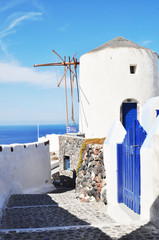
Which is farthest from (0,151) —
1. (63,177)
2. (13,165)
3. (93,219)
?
(63,177)

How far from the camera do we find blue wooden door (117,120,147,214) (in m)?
5.85

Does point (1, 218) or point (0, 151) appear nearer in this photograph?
point (1, 218)

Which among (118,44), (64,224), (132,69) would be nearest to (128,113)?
(132,69)

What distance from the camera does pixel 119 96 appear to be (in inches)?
614

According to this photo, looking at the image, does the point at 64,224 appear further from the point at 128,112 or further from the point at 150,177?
the point at 128,112

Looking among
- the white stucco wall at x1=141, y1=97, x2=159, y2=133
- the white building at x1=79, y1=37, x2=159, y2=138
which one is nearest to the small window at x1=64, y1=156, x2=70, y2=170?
the white building at x1=79, y1=37, x2=159, y2=138

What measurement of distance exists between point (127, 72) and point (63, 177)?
778 cm

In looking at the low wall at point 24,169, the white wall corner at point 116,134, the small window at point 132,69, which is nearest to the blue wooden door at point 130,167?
the white wall corner at point 116,134

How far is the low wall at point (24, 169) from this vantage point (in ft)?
34.6

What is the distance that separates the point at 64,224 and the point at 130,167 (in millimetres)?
1929

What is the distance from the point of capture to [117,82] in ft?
51.0

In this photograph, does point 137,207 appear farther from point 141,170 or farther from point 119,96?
point 119,96

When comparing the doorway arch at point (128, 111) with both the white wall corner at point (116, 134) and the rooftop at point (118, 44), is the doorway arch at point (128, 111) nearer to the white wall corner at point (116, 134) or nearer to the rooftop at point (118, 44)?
the rooftop at point (118, 44)

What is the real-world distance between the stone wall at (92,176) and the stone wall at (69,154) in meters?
5.71
